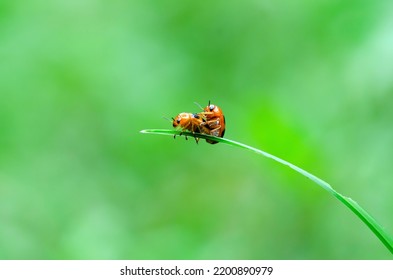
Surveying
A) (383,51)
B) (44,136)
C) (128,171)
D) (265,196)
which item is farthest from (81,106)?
(383,51)

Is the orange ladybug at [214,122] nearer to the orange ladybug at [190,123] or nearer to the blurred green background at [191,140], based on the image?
the orange ladybug at [190,123]

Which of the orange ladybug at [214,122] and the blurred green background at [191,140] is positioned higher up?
the blurred green background at [191,140]

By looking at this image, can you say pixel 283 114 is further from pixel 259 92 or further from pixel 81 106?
pixel 81 106

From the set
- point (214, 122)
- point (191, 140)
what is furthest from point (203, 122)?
point (191, 140)

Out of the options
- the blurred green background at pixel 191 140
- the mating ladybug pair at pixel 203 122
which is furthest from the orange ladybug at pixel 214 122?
→ the blurred green background at pixel 191 140

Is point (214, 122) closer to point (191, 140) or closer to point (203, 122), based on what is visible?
point (203, 122)

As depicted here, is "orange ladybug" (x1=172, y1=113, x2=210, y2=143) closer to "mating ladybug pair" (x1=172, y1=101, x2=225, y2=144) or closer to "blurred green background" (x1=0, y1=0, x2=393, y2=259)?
"mating ladybug pair" (x1=172, y1=101, x2=225, y2=144)
